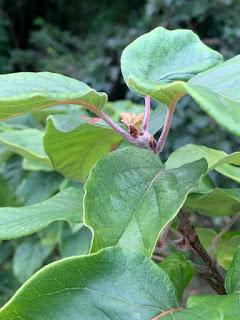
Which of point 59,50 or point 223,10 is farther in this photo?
point 59,50

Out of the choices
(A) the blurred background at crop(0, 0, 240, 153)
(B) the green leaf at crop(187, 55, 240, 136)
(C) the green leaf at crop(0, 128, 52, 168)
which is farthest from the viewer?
(A) the blurred background at crop(0, 0, 240, 153)

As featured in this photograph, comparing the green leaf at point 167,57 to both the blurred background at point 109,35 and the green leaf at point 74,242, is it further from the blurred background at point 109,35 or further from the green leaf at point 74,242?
the blurred background at point 109,35

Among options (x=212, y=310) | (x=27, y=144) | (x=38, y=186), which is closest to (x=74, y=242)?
(x=38, y=186)

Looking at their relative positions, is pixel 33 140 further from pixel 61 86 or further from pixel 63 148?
pixel 61 86

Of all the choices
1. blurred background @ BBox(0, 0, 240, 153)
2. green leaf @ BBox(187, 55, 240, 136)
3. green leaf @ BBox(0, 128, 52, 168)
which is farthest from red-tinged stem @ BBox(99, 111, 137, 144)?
blurred background @ BBox(0, 0, 240, 153)

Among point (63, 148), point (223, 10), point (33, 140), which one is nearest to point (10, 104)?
point (63, 148)

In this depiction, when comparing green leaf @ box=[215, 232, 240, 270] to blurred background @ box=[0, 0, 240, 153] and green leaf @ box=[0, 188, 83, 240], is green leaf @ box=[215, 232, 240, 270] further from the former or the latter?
blurred background @ box=[0, 0, 240, 153]
